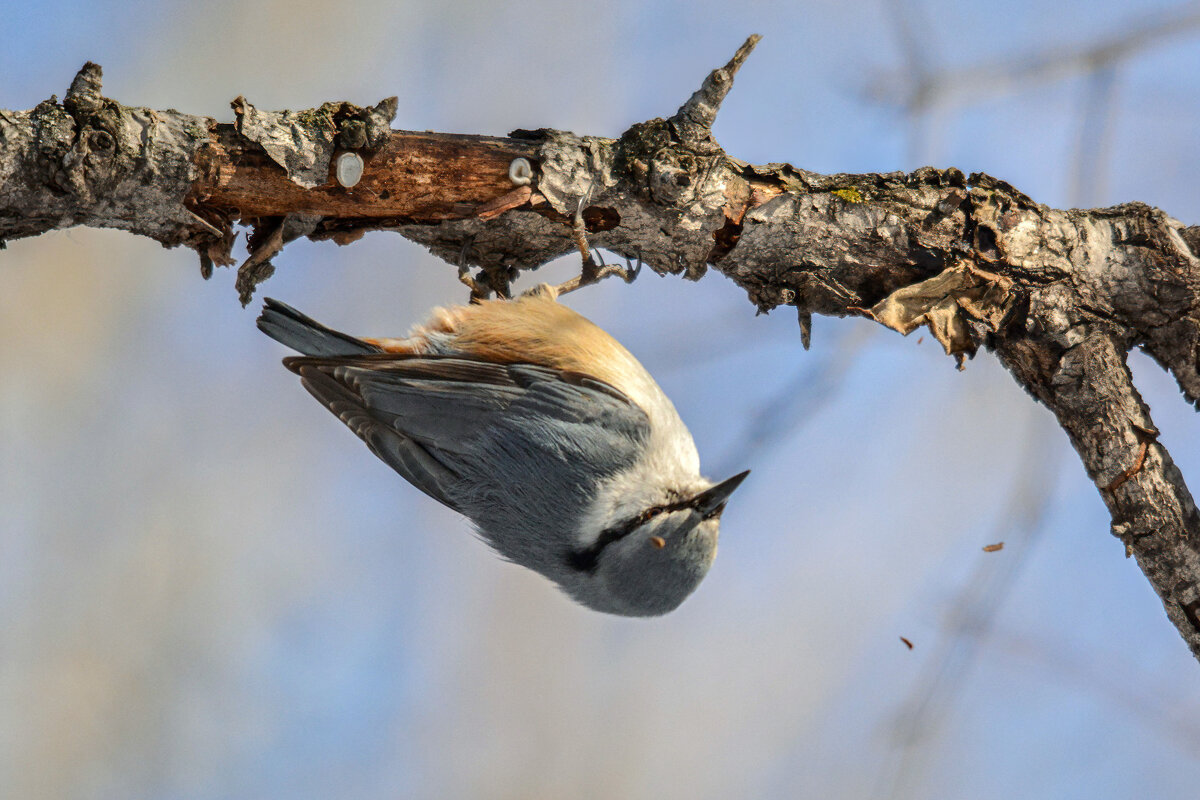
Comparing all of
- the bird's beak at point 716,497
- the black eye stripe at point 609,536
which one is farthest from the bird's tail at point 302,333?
the bird's beak at point 716,497

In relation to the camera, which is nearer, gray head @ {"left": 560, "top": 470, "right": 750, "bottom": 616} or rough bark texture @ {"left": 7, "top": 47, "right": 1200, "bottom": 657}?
rough bark texture @ {"left": 7, "top": 47, "right": 1200, "bottom": 657}

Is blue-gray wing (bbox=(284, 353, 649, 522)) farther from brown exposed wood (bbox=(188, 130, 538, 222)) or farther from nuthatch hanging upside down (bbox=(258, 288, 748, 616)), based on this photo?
brown exposed wood (bbox=(188, 130, 538, 222))

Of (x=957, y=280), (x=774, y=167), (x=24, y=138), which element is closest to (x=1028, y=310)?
(x=957, y=280)

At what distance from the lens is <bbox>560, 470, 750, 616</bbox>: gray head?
2221 millimetres

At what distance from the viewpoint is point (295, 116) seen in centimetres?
201

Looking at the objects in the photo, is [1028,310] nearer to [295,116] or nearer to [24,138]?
[295,116]

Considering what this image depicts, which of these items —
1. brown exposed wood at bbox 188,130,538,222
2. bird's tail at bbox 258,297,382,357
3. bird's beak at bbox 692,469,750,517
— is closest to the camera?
brown exposed wood at bbox 188,130,538,222

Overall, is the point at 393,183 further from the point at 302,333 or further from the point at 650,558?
the point at 650,558

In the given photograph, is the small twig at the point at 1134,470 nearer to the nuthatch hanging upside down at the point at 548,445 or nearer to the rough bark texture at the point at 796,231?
the rough bark texture at the point at 796,231

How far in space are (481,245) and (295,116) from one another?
512mm

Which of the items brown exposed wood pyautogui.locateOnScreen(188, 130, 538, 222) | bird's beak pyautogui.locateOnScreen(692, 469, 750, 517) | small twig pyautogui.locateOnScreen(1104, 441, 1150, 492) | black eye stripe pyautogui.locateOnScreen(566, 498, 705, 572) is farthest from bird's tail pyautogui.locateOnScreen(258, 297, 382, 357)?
small twig pyautogui.locateOnScreen(1104, 441, 1150, 492)

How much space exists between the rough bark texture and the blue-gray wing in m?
0.31

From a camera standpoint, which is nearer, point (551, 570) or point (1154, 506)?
point (1154, 506)

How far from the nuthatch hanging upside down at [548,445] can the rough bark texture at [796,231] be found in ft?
0.90
